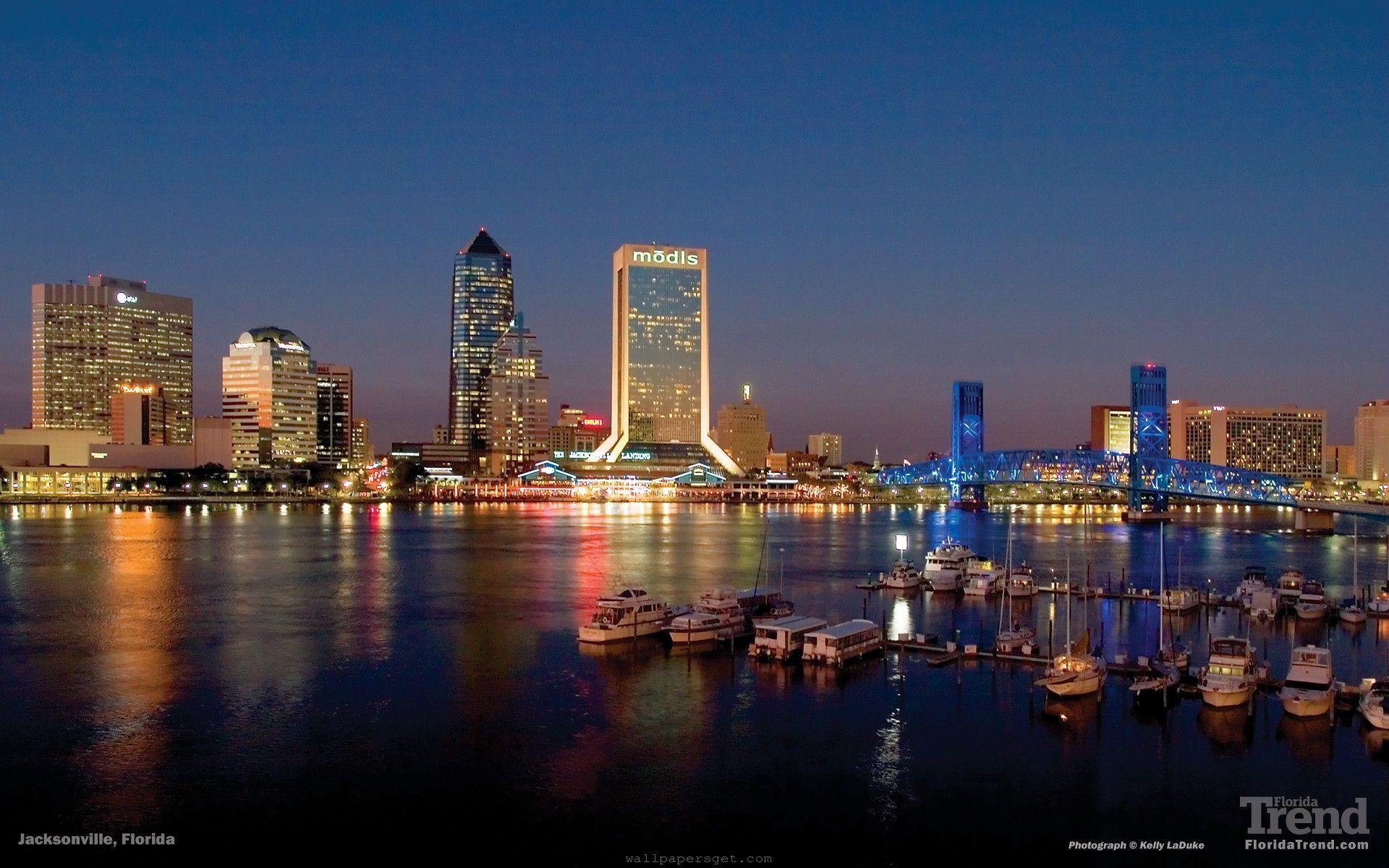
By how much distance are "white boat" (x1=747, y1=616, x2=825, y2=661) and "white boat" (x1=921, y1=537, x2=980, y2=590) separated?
51.2 feet

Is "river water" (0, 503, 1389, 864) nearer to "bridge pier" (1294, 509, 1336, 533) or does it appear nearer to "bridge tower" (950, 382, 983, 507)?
"bridge pier" (1294, 509, 1336, 533)

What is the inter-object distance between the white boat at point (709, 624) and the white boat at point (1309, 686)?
44.1 feet

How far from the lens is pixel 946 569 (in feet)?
146

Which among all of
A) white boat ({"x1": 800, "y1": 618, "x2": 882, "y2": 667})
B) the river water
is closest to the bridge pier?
the river water

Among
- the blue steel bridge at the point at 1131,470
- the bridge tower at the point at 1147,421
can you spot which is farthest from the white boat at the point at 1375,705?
the bridge tower at the point at 1147,421

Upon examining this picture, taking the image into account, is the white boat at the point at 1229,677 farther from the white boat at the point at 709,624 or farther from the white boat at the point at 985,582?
the white boat at the point at 985,582

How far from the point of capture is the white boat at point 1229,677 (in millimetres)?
23172

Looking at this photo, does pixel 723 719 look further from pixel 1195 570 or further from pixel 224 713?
pixel 1195 570

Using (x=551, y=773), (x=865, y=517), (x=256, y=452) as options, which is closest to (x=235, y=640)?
(x=551, y=773)

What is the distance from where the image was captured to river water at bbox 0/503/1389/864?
17.2 metres

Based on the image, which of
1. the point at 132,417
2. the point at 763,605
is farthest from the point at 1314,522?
the point at 132,417

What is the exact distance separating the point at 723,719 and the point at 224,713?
1021cm

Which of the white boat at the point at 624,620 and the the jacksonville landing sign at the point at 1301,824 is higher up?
the white boat at the point at 624,620

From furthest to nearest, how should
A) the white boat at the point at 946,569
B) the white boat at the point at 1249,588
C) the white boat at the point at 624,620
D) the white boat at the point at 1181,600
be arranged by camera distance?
the white boat at the point at 946,569 < the white boat at the point at 1249,588 < the white boat at the point at 1181,600 < the white boat at the point at 624,620
